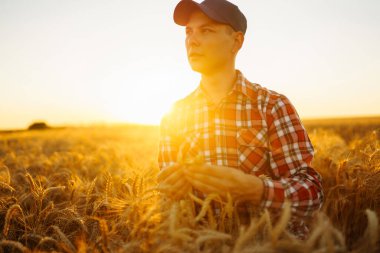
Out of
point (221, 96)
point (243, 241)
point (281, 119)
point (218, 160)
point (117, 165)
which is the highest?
point (221, 96)

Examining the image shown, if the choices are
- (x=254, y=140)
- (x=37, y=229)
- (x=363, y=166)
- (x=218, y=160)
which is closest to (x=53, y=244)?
(x=37, y=229)

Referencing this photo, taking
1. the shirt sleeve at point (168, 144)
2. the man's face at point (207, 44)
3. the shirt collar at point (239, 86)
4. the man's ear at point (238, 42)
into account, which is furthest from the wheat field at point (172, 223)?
the man's ear at point (238, 42)

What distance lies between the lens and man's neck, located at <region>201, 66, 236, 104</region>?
260 centimetres

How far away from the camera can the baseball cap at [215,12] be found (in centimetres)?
242

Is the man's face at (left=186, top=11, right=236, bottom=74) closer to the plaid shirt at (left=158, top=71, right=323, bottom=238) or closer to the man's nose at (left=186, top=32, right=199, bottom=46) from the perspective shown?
the man's nose at (left=186, top=32, right=199, bottom=46)

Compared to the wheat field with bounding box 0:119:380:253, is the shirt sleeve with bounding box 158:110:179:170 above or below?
above

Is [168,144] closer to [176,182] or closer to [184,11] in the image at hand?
[176,182]

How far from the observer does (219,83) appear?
2613 mm

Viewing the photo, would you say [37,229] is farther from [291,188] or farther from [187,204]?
[291,188]

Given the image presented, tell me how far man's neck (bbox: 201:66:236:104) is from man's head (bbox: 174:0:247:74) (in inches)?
2.5

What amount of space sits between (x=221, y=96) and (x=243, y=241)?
5.12 ft

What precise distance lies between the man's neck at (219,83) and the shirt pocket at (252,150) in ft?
1.59

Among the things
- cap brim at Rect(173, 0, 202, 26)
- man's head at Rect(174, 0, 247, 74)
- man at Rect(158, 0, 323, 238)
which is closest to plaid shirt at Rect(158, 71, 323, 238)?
man at Rect(158, 0, 323, 238)

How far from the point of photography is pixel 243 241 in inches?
49.1
